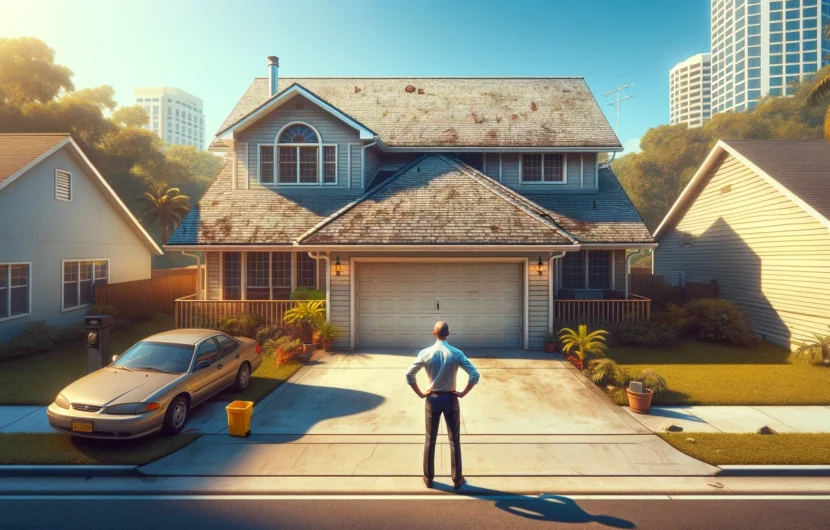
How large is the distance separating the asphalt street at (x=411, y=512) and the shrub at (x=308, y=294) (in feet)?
29.6

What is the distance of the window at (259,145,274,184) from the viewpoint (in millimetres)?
16438

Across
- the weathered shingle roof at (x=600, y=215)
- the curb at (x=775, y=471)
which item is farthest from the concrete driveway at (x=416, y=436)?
the weathered shingle roof at (x=600, y=215)

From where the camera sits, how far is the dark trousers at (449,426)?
5.66m

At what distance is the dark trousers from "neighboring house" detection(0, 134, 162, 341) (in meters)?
14.7

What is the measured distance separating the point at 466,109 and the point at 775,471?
17.4 m

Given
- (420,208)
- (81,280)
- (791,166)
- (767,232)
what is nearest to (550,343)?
(420,208)

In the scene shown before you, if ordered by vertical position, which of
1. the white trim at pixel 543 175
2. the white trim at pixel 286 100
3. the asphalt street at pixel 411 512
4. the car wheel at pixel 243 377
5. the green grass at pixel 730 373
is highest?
the white trim at pixel 286 100

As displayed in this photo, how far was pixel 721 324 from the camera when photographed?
13820 mm

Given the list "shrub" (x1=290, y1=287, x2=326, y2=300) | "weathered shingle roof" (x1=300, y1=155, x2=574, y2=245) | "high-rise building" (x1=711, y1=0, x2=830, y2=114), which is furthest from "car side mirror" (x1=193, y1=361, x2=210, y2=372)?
"high-rise building" (x1=711, y1=0, x2=830, y2=114)

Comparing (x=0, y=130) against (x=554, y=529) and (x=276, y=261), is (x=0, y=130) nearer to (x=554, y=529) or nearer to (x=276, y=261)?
(x=276, y=261)

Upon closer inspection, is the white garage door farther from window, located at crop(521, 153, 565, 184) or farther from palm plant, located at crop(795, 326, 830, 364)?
palm plant, located at crop(795, 326, 830, 364)

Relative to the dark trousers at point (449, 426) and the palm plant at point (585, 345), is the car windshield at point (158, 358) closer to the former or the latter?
the dark trousers at point (449, 426)

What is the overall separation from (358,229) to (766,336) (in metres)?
14.0

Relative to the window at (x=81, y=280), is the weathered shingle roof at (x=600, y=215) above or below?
above
